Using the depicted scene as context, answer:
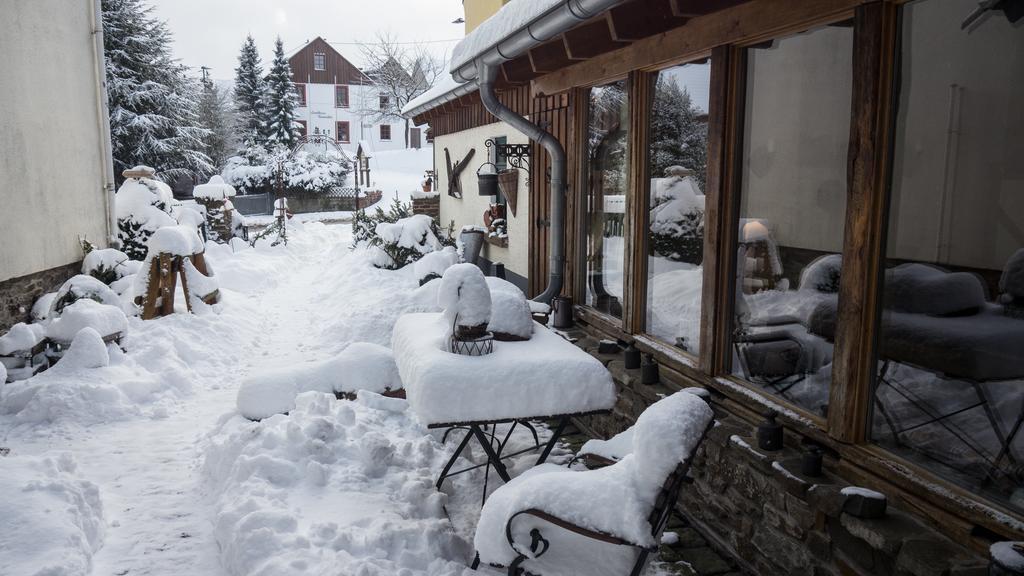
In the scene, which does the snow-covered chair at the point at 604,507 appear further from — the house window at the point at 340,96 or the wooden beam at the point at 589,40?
the house window at the point at 340,96

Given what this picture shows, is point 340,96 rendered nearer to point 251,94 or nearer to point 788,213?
point 251,94

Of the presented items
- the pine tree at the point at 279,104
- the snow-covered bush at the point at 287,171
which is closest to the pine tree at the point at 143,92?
the snow-covered bush at the point at 287,171

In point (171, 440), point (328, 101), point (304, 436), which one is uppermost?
point (328, 101)

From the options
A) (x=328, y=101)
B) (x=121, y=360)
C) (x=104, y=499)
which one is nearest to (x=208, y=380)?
(x=121, y=360)

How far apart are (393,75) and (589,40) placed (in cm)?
4005

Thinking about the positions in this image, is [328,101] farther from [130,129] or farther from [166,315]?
[166,315]

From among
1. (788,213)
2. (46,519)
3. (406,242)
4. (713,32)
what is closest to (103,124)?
(406,242)

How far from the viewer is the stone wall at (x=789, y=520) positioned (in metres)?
2.35

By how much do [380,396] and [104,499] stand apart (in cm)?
199

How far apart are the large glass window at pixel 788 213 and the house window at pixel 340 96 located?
138 ft

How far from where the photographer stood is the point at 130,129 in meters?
19.9

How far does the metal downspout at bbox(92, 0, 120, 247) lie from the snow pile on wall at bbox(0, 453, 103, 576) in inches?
273

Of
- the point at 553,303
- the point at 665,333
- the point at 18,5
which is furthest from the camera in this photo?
the point at 18,5

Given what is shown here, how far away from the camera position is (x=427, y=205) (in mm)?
13453
